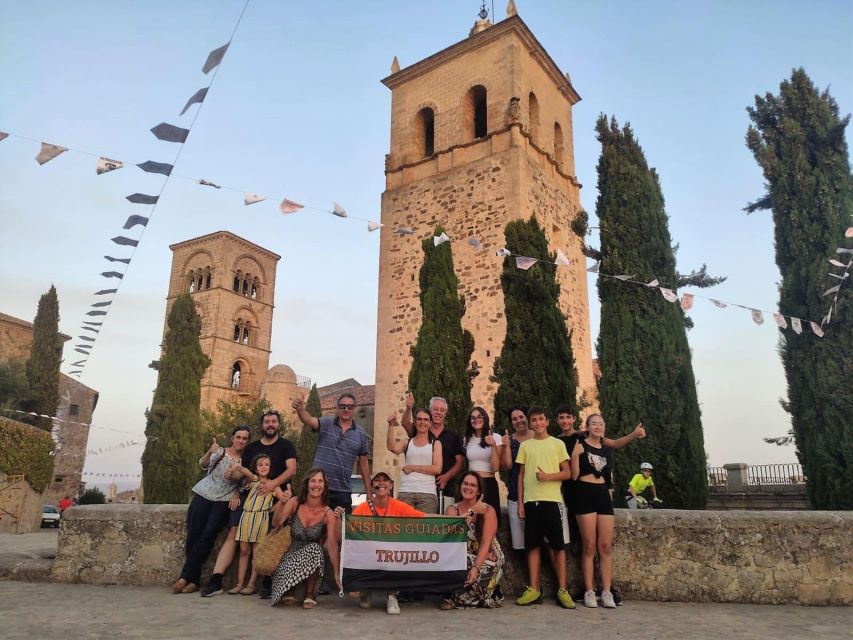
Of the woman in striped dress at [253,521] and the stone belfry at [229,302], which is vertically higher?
the stone belfry at [229,302]

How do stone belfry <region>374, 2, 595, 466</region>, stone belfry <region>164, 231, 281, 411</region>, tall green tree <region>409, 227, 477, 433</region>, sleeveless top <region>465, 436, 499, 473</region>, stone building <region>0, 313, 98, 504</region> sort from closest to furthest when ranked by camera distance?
1. sleeveless top <region>465, 436, 499, 473</region>
2. tall green tree <region>409, 227, 477, 433</region>
3. stone belfry <region>374, 2, 595, 466</region>
4. stone building <region>0, 313, 98, 504</region>
5. stone belfry <region>164, 231, 281, 411</region>

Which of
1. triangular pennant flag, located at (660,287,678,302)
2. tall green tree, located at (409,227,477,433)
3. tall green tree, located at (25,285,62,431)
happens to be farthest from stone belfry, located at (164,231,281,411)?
triangular pennant flag, located at (660,287,678,302)

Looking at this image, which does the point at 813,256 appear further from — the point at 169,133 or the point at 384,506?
the point at 169,133

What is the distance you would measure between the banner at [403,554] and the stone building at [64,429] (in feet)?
98.9

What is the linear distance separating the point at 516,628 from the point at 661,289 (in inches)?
269

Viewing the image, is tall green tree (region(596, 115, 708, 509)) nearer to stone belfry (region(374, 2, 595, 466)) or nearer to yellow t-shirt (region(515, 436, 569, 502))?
stone belfry (region(374, 2, 595, 466))

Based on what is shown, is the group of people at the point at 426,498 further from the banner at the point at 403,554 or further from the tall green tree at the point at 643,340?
the tall green tree at the point at 643,340

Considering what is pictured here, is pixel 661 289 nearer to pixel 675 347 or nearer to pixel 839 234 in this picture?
pixel 675 347

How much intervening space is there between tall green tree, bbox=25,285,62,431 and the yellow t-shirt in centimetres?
2333

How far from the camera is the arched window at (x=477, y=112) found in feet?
55.4

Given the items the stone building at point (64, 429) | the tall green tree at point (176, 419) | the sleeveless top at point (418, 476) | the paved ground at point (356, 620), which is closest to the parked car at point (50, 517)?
the stone building at point (64, 429)

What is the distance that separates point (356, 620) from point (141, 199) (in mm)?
5803

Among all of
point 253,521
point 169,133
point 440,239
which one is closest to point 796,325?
point 440,239

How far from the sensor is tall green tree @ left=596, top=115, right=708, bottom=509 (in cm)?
913
